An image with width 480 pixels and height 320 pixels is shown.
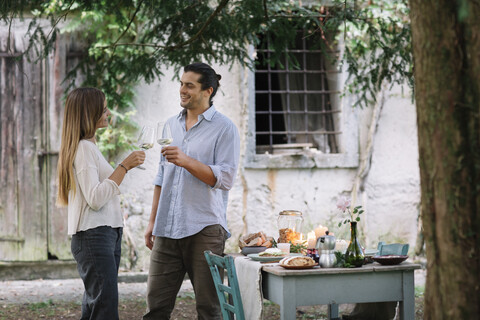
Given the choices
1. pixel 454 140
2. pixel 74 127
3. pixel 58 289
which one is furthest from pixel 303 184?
pixel 454 140

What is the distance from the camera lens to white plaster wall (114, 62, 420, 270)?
7.89m

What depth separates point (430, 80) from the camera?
2.55 meters

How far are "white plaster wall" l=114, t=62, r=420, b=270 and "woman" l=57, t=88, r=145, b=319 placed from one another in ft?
13.8

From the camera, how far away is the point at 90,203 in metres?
3.49

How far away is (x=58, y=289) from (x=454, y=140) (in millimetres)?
5493

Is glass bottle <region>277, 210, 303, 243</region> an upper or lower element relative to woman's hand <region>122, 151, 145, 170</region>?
lower

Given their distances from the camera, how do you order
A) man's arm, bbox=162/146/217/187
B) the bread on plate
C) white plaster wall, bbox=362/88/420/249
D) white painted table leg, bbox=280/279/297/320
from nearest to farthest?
white painted table leg, bbox=280/279/297/320, the bread on plate, man's arm, bbox=162/146/217/187, white plaster wall, bbox=362/88/420/249

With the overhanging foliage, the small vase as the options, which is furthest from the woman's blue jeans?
the overhanging foliage

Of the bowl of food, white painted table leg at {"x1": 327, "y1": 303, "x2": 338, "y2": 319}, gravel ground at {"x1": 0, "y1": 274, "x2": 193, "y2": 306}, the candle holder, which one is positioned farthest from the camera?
gravel ground at {"x1": 0, "y1": 274, "x2": 193, "y2": 306}

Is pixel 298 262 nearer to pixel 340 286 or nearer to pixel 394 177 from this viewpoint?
pixel 340 286

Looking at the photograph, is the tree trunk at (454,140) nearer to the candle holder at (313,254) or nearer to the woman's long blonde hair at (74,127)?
the candle holder at (313,254)

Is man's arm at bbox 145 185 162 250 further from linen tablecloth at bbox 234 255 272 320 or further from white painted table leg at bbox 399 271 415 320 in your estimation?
white painted table leg at bbox 399 271 415 320

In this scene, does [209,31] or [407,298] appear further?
[209,31]

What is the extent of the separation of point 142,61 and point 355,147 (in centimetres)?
313
